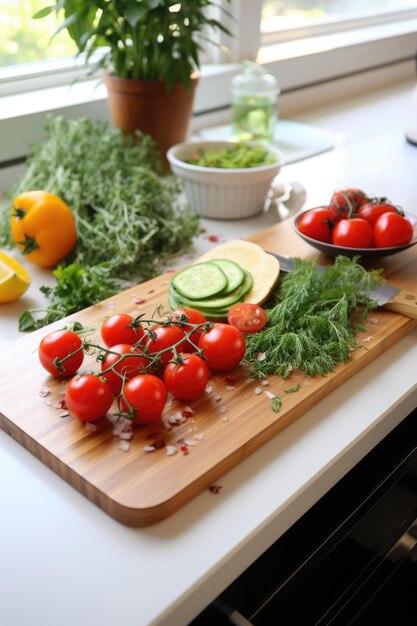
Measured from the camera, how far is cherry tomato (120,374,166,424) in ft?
2.71

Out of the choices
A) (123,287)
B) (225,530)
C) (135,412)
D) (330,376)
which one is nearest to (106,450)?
(135,412)

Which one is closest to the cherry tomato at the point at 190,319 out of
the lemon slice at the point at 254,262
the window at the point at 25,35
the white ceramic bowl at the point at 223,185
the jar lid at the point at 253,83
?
the lemon slice at the point at 254,262

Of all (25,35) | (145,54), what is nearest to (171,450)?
(145,54)

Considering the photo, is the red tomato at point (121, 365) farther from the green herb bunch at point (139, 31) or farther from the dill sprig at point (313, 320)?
the green herb bunch at point (139, 31)

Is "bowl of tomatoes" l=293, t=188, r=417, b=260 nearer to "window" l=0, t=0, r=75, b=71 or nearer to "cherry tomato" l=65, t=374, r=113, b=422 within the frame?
"cherry tomato" l=65, t=374, r=113, b=422

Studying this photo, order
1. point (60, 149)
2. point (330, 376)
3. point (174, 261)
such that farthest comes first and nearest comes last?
1. point (60, 149)
2. point (174, 261)
3. point (330, 376)

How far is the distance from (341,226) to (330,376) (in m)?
0.40

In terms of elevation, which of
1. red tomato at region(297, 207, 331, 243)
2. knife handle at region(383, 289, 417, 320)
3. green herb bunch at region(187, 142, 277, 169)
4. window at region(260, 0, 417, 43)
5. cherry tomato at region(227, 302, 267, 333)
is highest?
window at region(260, 0, 417, 43)

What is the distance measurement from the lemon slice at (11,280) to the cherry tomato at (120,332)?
0.87 ft

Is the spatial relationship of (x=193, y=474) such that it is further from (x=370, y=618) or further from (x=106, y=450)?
(x=370, y=618)

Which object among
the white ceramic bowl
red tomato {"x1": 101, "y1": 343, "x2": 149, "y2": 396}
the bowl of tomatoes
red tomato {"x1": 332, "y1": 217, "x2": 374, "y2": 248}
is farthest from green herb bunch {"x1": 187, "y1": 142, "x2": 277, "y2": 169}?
red tomato {"x1": 101, "y1": 343, "x2": 149, "y2": 396}

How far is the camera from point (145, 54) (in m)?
1.59

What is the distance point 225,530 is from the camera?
2.43ft

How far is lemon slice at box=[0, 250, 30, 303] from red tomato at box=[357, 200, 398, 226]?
634 mm
